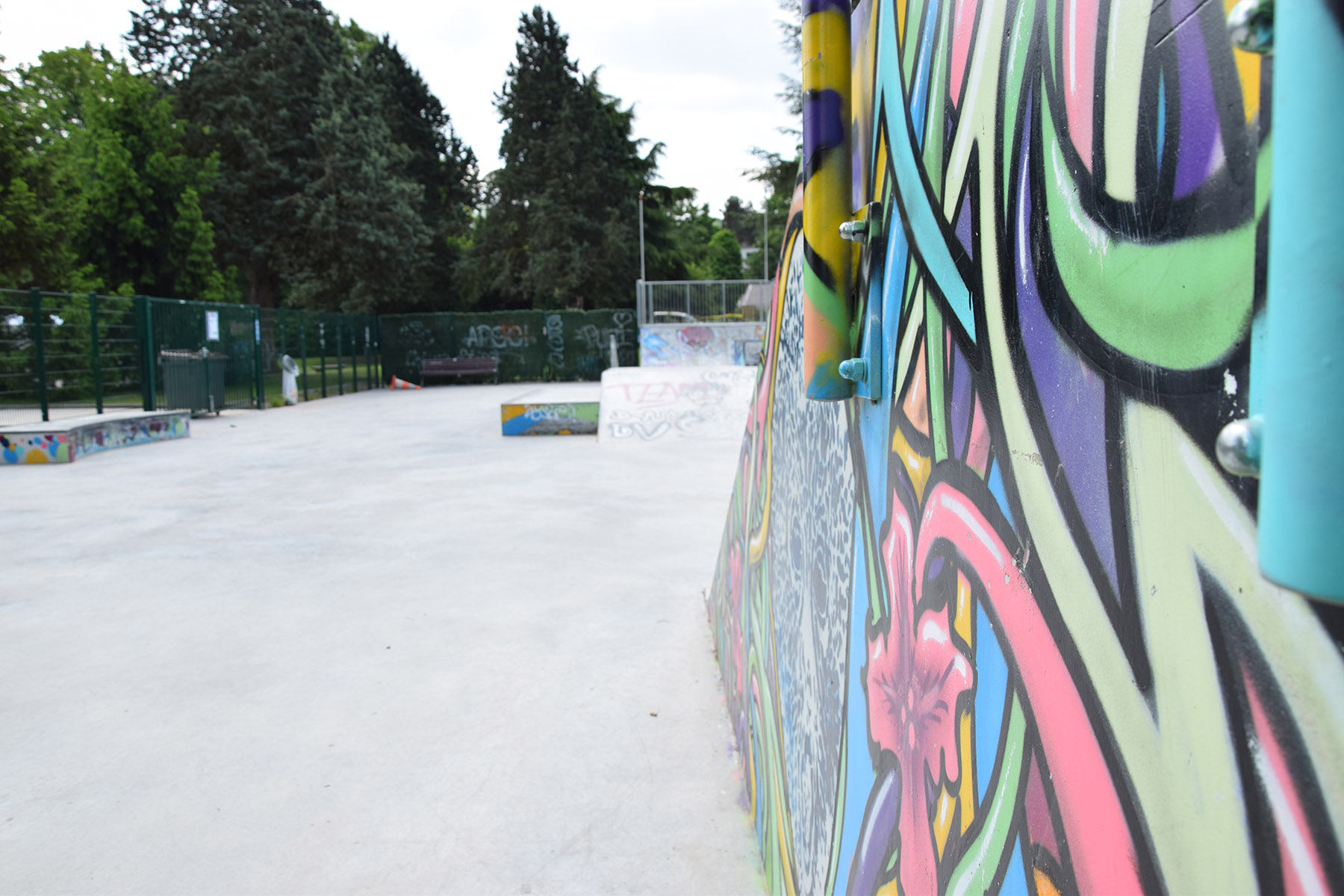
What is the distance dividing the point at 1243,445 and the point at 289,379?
23813 millimetres

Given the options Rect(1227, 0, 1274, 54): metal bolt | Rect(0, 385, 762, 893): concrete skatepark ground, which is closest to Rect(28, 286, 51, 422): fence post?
Rect(0, 385, 762, 893): concrete skatepark ground

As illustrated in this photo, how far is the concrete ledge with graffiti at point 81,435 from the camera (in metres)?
11.9

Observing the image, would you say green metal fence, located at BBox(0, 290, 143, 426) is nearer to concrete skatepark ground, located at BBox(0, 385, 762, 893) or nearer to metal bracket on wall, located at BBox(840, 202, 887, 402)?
Answer: concrete skatepark ground, located at BBox(0, 385, 762, 893)

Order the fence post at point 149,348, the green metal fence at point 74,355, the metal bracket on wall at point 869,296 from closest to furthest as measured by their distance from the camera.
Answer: the metal bracket on wall at point 869,296, the green metal fence at point 74,355, the fence post at point 149,348

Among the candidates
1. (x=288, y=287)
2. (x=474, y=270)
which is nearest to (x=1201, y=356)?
(x=474, y=270)

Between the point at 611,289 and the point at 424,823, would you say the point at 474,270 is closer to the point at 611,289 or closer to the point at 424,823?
the point at 611,289

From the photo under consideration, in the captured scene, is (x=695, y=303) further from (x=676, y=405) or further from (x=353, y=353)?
(x=676, y=405)

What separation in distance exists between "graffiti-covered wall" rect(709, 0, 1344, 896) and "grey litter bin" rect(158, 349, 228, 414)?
18553 millimetres

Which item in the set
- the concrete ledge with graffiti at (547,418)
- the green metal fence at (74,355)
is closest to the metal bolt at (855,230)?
the concrete ledge with graffiti at (547,418)

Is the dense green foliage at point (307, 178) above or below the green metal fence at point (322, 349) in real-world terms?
above

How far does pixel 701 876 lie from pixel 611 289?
4232cm

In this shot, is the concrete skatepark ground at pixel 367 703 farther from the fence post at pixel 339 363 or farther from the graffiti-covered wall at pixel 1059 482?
the fence post at pixel 339 363

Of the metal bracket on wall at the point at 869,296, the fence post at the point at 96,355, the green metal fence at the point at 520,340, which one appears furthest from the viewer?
the green metal fence at the point at 520,340

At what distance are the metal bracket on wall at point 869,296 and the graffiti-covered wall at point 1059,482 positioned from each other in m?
0.01
